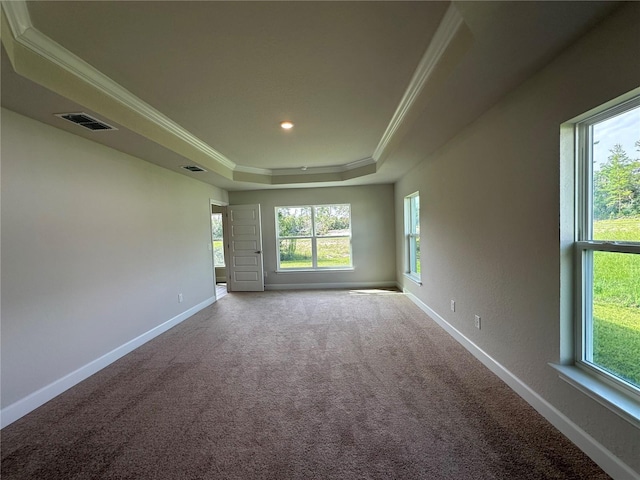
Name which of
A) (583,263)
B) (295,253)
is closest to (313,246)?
(295,253)

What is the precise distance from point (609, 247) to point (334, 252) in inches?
205

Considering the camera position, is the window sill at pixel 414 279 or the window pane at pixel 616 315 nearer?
the window pane at pixel 616 315

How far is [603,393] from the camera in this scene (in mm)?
1523

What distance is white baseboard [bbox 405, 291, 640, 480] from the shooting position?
145cm

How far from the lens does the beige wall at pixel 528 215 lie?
1.45 metres

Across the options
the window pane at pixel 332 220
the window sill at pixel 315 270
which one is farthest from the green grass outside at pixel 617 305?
the window pane at pixel 332 220

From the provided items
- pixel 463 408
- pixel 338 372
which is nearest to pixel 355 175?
pixel 338 372

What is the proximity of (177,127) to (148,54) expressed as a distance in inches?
56.4

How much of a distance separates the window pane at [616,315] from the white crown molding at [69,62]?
3.40 metres

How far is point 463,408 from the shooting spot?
2066 millimetres

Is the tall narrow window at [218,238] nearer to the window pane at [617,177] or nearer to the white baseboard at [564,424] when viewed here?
the white baseboard at [564,424]

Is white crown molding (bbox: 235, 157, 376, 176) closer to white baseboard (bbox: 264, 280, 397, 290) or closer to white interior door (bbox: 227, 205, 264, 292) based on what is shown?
white interior door (bbox: 227, 205, 264, 292)

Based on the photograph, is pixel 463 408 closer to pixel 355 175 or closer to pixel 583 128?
pixel 583 128

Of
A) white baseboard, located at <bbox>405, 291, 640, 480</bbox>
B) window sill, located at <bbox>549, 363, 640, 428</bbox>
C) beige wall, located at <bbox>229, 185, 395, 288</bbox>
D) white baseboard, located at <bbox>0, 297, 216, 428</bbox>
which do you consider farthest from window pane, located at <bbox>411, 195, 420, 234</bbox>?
white baseboard, located at <bbox>0, 297, 216, 428</bbox>
